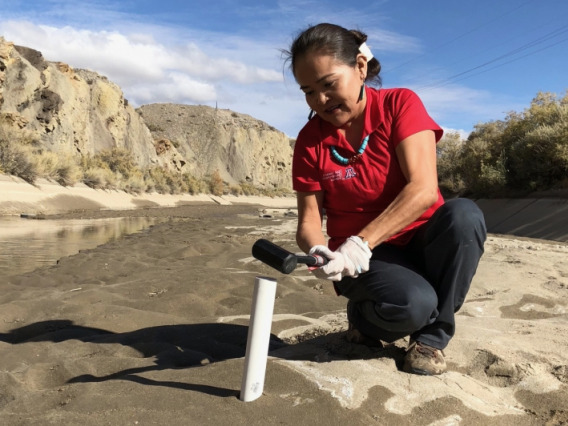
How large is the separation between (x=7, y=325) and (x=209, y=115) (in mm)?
61036

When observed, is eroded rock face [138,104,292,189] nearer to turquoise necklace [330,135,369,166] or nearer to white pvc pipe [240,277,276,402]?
turquoise necklace [330,135,369,166]

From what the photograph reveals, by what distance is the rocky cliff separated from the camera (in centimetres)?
2202

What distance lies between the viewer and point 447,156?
19281 millimetres

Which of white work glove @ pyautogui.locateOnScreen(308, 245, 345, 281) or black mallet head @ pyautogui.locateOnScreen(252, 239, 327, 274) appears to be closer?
black mallet head @ pyautogui.locateOnScreen(252, 239, 327, 274)

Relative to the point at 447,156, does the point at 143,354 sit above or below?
below

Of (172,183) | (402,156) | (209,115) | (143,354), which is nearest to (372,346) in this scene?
(402,156)


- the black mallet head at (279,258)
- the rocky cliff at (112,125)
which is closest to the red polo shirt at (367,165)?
the black mallet head at (279,258)

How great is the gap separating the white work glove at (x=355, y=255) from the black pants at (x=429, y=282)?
21 centimetres

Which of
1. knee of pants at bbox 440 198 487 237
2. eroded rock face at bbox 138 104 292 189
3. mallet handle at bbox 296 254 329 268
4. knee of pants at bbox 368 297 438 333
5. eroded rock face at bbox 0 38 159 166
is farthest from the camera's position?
eroded rock face at bbox 138 104 292 189

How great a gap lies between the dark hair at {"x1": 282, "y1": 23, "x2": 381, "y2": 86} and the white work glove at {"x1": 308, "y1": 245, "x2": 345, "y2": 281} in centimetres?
93

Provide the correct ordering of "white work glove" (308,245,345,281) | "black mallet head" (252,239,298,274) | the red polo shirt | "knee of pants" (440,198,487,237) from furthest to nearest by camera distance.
A: the red polo shirt
"knee of pants" (440,198,487,237)
"white work glove" (308,245,345,281)
"black mallet head" (252,239,298,274)

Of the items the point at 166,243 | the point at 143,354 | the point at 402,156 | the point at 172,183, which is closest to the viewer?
the point at 402,156

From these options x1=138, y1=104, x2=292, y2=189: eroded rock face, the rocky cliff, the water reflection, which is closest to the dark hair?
the water reflection

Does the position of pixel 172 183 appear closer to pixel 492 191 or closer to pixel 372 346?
pixel 492 191
